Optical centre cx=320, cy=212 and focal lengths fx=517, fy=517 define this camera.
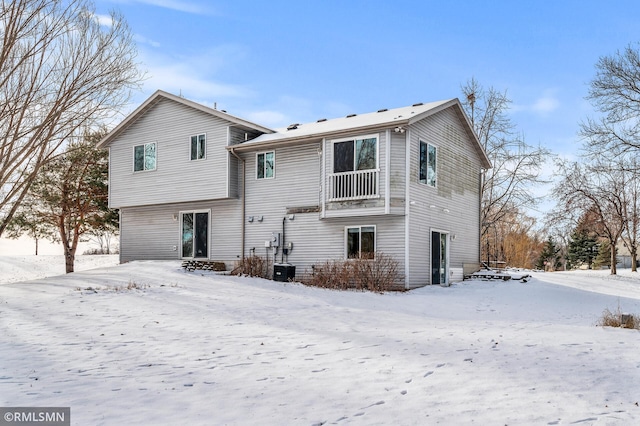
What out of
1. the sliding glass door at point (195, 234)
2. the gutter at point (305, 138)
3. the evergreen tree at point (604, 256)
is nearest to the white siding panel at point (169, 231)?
the sliding glass door at point (195, 234)

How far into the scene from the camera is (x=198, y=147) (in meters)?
20.0

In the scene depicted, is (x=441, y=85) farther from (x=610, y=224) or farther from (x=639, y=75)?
(x=610, y=224)

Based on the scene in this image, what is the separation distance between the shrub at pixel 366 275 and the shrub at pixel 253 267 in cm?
286

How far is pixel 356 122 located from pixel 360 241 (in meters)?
4.29

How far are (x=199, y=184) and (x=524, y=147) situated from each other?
19575 mm

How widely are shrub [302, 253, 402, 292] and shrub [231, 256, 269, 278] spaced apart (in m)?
2.86

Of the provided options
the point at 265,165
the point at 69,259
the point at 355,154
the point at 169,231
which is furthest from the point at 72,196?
the point at 355,154

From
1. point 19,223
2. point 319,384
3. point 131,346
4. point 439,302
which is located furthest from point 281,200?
point 19,223

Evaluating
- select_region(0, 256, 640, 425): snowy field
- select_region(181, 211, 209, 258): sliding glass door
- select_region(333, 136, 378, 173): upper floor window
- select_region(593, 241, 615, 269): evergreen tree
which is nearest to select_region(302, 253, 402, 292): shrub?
select_region(333, 136, 378, 173): upper floor window

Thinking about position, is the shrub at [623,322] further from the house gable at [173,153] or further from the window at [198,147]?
the window at [198,147]

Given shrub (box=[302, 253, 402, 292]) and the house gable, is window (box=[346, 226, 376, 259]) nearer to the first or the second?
shrub (box=[302, 253, 402, 292])

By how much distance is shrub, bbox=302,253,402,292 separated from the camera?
1600 centimetres

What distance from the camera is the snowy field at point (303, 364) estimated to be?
4.79 meters

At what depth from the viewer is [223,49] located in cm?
1520
